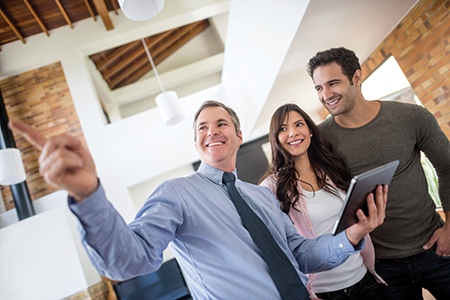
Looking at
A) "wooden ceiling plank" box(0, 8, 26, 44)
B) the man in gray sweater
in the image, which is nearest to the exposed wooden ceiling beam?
"wooden ceiling plank" box(0, 8, 26, 44)

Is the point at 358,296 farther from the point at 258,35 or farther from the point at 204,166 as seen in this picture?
the point at 258,35

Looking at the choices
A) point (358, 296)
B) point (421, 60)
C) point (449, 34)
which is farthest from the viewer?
point (421, 60)

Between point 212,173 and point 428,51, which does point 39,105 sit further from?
point 428,51

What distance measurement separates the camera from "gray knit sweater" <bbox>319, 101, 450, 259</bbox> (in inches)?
60.5

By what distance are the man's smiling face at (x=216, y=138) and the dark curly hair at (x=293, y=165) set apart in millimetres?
355

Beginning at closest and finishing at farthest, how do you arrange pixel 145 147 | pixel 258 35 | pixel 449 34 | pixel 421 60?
1. pixel 449 34
2. pixel 421 60
3. pixel 258 35
4. pixel 145 147

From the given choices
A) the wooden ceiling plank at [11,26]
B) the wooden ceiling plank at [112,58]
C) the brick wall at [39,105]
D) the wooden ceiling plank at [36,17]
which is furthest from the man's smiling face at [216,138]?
the wooden ceiling plank at [112,58]

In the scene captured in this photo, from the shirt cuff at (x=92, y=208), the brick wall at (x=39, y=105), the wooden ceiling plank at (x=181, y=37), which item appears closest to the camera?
the shirt cuff at (x=92, y=208)

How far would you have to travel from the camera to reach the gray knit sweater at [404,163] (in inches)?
60.5

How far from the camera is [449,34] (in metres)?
2.56

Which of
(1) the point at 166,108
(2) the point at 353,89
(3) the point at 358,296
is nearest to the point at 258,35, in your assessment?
(1) the point at 166,108

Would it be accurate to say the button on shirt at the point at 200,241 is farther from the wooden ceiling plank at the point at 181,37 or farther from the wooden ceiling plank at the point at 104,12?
the wooden ceiling plank at the point at 181,37

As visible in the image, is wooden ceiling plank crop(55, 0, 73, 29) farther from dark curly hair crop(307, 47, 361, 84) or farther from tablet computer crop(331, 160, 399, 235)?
tablet computer crop(331, 160, 399, 235)

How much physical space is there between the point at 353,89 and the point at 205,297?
124 centimetres
